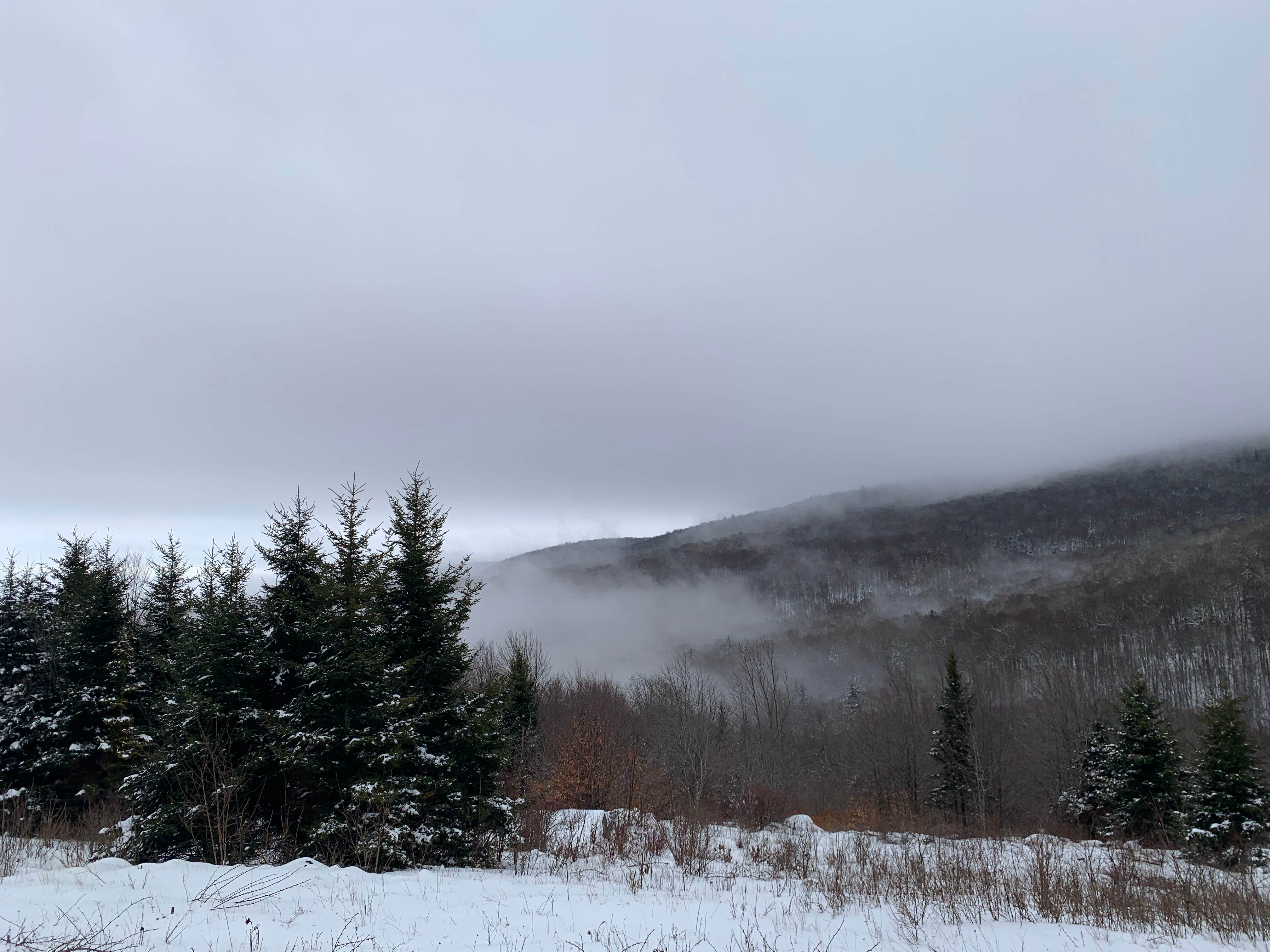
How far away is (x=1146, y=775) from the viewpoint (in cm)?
2502

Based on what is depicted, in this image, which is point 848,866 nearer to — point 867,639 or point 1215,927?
point 1215,927

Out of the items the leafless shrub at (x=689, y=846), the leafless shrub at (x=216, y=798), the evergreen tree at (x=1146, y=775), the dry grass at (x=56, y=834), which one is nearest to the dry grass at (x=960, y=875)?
the leafless shrub at (x=689, y=846)

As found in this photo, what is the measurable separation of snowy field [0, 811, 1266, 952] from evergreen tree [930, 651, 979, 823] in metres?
25.5

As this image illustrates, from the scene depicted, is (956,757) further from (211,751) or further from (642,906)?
(211,751)

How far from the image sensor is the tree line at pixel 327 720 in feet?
42.4

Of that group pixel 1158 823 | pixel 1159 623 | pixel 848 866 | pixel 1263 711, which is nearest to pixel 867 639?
pixel 1159 623

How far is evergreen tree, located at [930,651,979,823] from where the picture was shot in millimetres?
37000

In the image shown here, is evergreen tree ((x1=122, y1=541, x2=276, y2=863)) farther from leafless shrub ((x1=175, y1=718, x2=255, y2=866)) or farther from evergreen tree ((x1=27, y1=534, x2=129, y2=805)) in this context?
evergreen tree ((x1=27, y1=534, x2=129, y2=805))

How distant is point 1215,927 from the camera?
8.23m

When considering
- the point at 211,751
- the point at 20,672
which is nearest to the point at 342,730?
the point at 211,751

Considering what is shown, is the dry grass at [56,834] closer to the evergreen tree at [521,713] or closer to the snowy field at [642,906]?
the snowy field at [642,906]

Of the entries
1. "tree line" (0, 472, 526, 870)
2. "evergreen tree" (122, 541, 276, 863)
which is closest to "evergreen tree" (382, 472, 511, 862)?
"tree line" (0, 472, 526, 870)

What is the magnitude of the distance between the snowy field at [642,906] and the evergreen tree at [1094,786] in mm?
18477

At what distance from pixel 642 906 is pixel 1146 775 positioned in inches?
992
